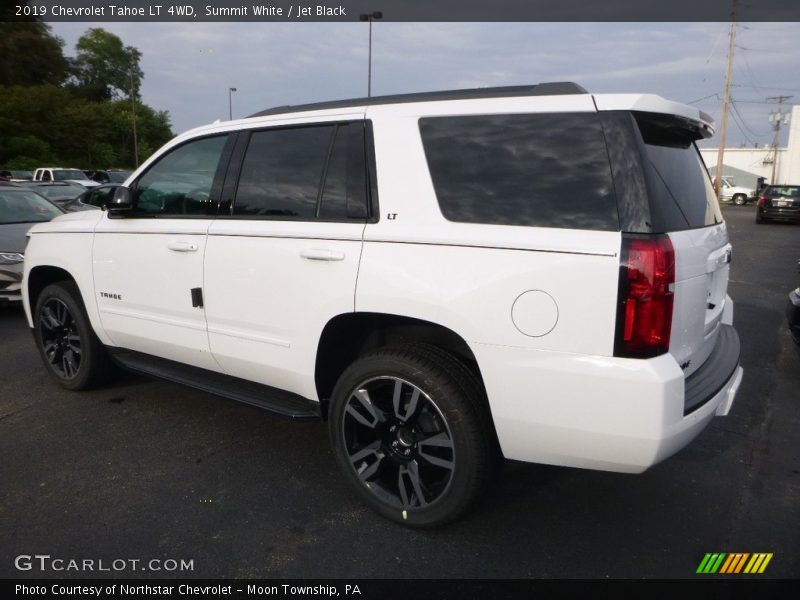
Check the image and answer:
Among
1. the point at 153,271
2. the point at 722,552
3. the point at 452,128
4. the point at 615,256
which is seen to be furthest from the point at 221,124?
the point at 722,552

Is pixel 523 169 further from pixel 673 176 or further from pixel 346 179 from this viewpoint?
pixel 346 179

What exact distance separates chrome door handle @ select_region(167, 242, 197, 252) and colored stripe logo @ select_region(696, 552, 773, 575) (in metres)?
2.95

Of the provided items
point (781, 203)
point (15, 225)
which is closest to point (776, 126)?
point (781, 203)

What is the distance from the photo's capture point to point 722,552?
271 centimetres

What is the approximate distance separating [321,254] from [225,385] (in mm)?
1130

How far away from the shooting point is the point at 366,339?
10.3 ft

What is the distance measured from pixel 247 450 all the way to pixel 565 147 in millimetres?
2488

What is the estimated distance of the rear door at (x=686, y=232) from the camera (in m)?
2.39

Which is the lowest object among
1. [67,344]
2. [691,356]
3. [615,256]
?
[67,344]

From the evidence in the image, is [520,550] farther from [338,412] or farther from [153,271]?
[153,271]

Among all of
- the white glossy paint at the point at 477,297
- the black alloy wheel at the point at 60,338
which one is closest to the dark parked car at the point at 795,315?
the white glossy paint at the point at 477,297

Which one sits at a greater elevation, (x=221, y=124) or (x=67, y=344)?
(x=221, y=124)

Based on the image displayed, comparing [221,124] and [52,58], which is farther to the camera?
[52,58]

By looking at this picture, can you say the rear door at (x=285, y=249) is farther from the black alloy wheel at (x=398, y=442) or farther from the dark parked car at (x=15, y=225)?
the dark parked car at (x=15, y=225)
